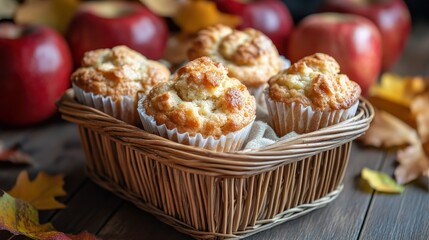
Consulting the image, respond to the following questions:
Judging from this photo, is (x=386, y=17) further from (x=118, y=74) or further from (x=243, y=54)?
(x=118, y=74)

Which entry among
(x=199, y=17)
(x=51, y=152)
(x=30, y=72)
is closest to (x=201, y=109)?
(x=51, y=152)

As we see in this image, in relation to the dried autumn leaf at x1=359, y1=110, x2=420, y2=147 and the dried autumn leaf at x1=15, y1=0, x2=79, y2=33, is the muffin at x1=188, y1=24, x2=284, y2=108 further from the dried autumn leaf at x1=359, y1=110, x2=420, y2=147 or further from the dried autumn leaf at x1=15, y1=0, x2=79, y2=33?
the dried autumn leaf at x1=15, y1=0, x2=79, y2=33

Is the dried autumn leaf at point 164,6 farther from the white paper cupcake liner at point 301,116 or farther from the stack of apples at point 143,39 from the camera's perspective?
the white paper cupcake liner at point 301,116

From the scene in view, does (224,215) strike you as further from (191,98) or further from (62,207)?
(62,207)

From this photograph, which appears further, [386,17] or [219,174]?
[386,17]

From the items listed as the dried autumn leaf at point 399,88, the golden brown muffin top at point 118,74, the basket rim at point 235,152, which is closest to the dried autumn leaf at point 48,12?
the golden brown muffin top at point 118,74
